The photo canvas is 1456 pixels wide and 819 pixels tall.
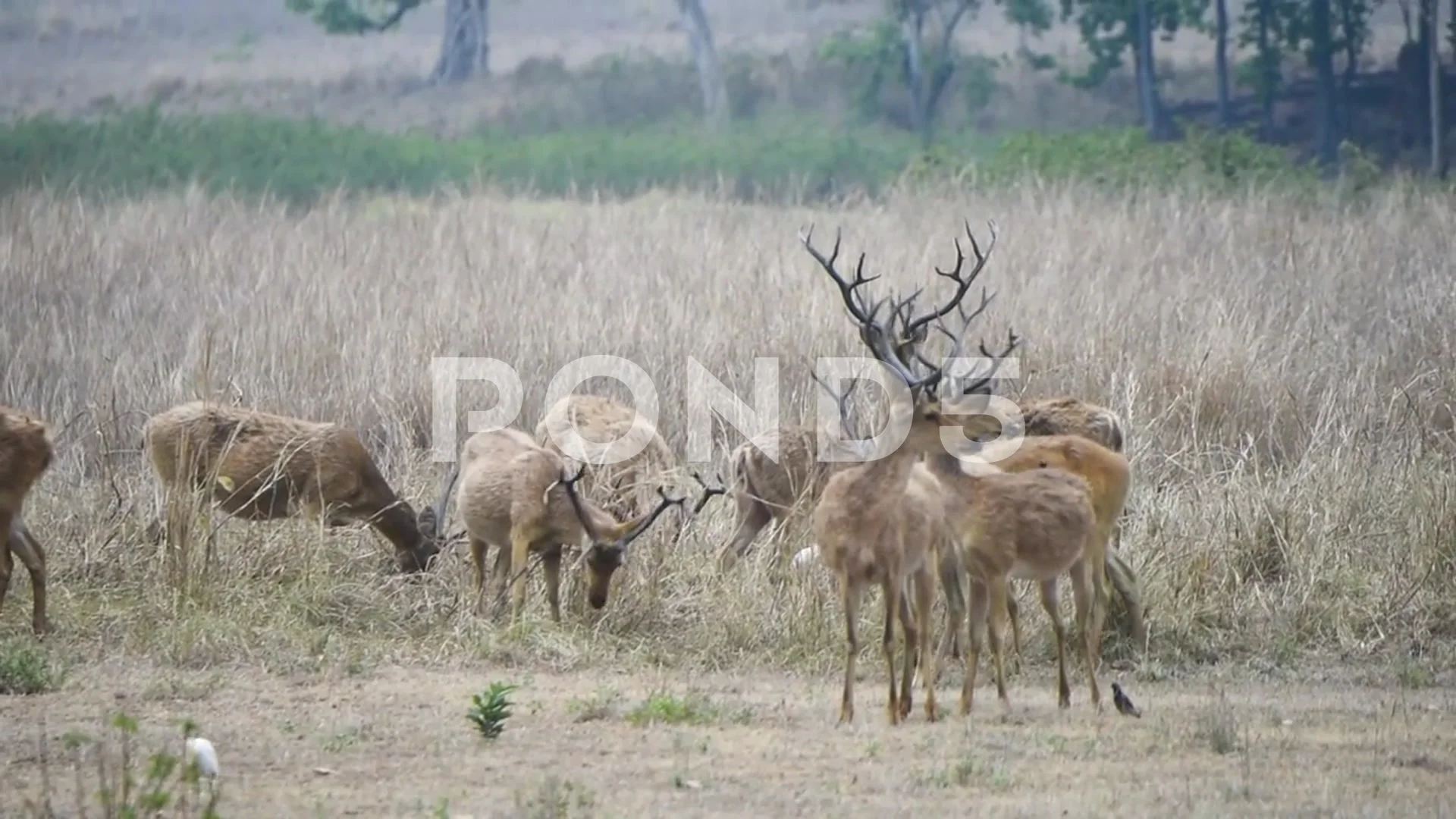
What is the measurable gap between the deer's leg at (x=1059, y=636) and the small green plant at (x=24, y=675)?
3613mm

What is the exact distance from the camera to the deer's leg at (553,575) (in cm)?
865

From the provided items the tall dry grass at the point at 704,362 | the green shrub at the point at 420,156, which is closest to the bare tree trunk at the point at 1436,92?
the tall dry grass at the point at 704,362

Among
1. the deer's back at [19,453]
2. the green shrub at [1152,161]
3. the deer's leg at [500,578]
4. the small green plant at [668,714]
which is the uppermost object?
the green shrub at [1152,161]

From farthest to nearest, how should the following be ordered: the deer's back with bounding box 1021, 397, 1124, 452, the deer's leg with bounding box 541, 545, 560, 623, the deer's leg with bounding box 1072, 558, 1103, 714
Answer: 1. the deer's back with bounding box 1021, 397, 1124, 452
2. the deer's leg with bounding box 541, 545, 560, 623
3. the deer's leg with bounding box 1072, 558, 1103, 714

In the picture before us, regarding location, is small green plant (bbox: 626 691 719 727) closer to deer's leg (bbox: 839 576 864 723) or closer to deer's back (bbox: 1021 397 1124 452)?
deer's leg (bbox: 839 576 864 723)

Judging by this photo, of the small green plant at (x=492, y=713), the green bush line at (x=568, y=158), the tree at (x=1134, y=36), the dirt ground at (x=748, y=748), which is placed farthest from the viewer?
the tree at (x=1134, y=36)

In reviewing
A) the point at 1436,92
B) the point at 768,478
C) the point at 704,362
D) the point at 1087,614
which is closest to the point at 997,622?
the point at 1087,614

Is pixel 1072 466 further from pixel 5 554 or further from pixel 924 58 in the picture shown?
pixel 924 58

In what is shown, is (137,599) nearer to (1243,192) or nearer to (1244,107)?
(1243,192)

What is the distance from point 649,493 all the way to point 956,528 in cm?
244

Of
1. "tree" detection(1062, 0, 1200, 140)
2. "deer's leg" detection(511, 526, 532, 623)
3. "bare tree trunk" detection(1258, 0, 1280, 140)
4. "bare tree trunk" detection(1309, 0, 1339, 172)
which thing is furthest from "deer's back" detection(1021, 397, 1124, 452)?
"tree" detection(1062, 0, 1200, 140)

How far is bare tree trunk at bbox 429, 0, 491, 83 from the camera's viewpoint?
29125mm

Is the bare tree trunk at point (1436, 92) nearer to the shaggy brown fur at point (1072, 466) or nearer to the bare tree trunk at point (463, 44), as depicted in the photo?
the bare tree trunk at point (463, 44)

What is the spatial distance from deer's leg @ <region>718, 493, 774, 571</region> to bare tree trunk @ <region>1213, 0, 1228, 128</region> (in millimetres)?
17126
